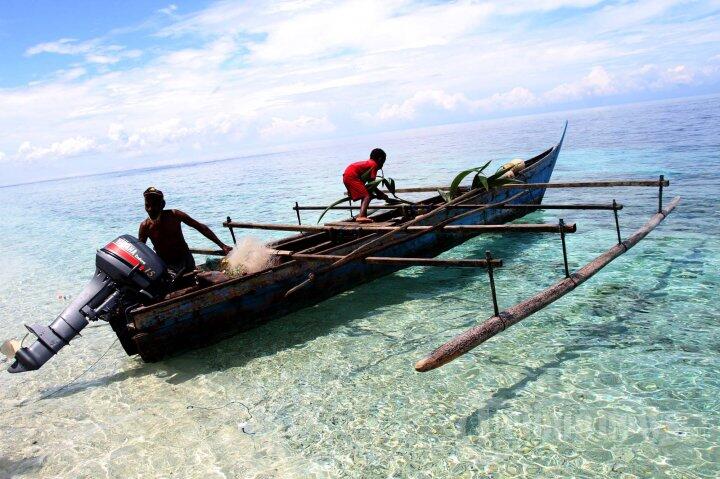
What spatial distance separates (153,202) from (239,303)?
183cm

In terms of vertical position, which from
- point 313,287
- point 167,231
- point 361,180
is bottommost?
point 313,287

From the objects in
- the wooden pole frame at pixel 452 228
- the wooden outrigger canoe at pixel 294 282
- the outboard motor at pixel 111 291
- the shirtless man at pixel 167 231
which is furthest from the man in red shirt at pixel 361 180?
the outboard motor at pixel 111 291

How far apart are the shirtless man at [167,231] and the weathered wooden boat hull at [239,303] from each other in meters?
0.73

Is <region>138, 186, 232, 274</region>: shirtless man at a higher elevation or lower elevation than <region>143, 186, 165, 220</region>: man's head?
lower

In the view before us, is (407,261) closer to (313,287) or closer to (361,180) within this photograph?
(313,287)

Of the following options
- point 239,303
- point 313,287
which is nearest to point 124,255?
point 239,303

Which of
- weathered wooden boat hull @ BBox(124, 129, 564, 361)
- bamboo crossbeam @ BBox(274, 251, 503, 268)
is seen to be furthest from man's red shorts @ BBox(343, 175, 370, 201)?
bamboo crossbeam @ BBox(274, 251, 503, 268)

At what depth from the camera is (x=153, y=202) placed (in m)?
6.85

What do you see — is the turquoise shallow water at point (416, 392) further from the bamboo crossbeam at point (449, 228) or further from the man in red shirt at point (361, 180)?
the man in red shirt at point (361, 180)

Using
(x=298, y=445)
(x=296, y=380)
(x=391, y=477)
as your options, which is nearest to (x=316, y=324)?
(x=296, y=380)

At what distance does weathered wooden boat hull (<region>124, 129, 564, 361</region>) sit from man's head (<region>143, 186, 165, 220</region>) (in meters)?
1.39

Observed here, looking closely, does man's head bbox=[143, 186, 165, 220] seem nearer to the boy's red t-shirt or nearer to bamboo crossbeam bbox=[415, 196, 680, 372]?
the boy's red t-shirt

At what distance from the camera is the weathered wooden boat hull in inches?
247

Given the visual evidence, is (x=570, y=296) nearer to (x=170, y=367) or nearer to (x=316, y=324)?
(x=316, y=324)
